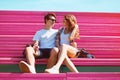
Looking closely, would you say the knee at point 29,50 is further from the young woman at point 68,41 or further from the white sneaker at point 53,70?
the white sneaker at point 53,70

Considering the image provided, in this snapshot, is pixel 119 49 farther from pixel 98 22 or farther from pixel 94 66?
pixel 98 22

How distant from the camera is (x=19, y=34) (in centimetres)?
465

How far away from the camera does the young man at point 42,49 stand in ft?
10.4

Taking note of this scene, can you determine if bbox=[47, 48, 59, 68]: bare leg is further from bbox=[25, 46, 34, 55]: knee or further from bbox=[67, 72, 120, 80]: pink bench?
bbox=[67, 72, 120, 80]: pink bench

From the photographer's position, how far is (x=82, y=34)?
181 inches

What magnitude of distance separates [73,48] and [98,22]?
62.8 inches

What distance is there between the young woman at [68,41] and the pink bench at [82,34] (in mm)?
107

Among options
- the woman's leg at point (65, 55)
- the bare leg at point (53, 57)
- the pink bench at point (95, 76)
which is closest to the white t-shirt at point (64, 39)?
the woman's leg at point (65, 55)

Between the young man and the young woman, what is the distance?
7 centimetres

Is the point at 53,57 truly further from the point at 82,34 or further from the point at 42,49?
the point at 82,34

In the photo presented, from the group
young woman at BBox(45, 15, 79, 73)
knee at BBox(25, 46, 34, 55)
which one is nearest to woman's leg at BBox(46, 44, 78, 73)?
young woman at BBox(45, 15, 79, 73)

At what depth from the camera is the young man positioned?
318 cm

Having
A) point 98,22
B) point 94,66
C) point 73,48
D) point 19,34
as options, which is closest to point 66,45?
point 73,48

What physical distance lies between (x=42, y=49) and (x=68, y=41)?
239 millimetres
